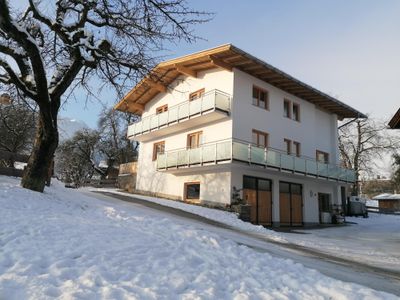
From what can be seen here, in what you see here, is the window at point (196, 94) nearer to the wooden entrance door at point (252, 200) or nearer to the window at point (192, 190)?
the window at point (192, 190)

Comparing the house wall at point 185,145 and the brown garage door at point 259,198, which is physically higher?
the house wall at point 185,145

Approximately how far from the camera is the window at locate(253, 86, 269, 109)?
24.2 metres

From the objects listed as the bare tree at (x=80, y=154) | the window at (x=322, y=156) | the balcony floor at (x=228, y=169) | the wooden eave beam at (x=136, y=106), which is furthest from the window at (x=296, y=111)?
the bare tree at (x=80, y=154)

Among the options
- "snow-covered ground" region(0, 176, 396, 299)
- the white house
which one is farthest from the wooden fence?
"snow-covered ground" region(0, 176, 396, 299)

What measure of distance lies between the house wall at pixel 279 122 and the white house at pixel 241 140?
0.21 feet

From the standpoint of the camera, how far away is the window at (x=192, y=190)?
78.7 ft

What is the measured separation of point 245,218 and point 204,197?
3957 millimetres

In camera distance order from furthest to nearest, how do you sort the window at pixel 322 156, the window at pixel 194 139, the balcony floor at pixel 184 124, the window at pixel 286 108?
the window at pixel 322 156
the window at pixel 286 108
the window at pixel 194 139
the balcony floor at pixel 184 124

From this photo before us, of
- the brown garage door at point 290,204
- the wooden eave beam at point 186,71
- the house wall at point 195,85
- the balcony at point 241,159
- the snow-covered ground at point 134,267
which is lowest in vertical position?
the snow-covered ground at point 134,267

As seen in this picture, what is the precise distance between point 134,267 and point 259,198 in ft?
59.2

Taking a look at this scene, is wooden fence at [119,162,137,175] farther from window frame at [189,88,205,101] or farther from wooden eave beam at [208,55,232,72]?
wooden eave beam at [208,55,232,72]

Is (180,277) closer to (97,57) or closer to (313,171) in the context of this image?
(97,57)

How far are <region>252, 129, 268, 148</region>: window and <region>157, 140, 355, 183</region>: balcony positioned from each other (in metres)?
0.87

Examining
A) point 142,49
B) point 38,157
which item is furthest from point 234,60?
point 38,157
